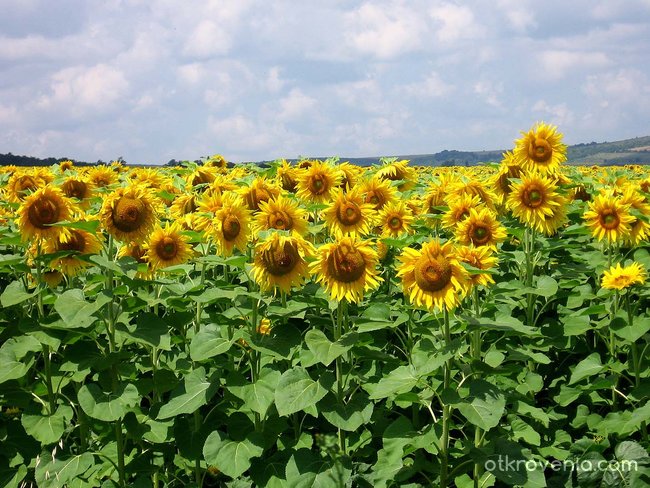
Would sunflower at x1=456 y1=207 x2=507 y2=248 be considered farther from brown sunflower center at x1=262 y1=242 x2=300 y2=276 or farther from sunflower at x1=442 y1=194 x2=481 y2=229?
brown sunflower center at x1=262 y1=242 x2=300 y2=276

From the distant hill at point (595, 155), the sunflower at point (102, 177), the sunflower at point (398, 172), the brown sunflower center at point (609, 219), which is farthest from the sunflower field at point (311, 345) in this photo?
the distant hill at point (595, 155)

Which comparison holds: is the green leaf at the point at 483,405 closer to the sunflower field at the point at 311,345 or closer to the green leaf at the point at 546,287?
the sunflower field at the point at 311,345

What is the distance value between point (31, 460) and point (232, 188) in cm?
266

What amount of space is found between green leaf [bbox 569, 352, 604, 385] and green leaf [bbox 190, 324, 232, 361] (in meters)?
2.86

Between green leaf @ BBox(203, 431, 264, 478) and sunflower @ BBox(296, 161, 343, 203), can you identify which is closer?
A: green leaf @ BBox(203, 431, 264, 478)

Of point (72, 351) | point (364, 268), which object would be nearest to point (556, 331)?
point (364, 268)

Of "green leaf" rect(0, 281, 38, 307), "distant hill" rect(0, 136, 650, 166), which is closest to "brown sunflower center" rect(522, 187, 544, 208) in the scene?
"green leaf" rect(0, 281, 38, 307)

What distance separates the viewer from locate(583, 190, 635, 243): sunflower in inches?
223

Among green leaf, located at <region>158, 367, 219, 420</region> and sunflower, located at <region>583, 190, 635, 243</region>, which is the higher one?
sunflower, located at <region>583, 190, 635, 243</region>

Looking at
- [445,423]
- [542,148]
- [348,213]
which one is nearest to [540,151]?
[542,148]

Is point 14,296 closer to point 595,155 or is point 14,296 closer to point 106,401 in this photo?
point 106,401

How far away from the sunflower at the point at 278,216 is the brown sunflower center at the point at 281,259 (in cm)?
44

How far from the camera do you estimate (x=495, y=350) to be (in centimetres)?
471

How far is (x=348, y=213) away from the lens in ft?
15.5
